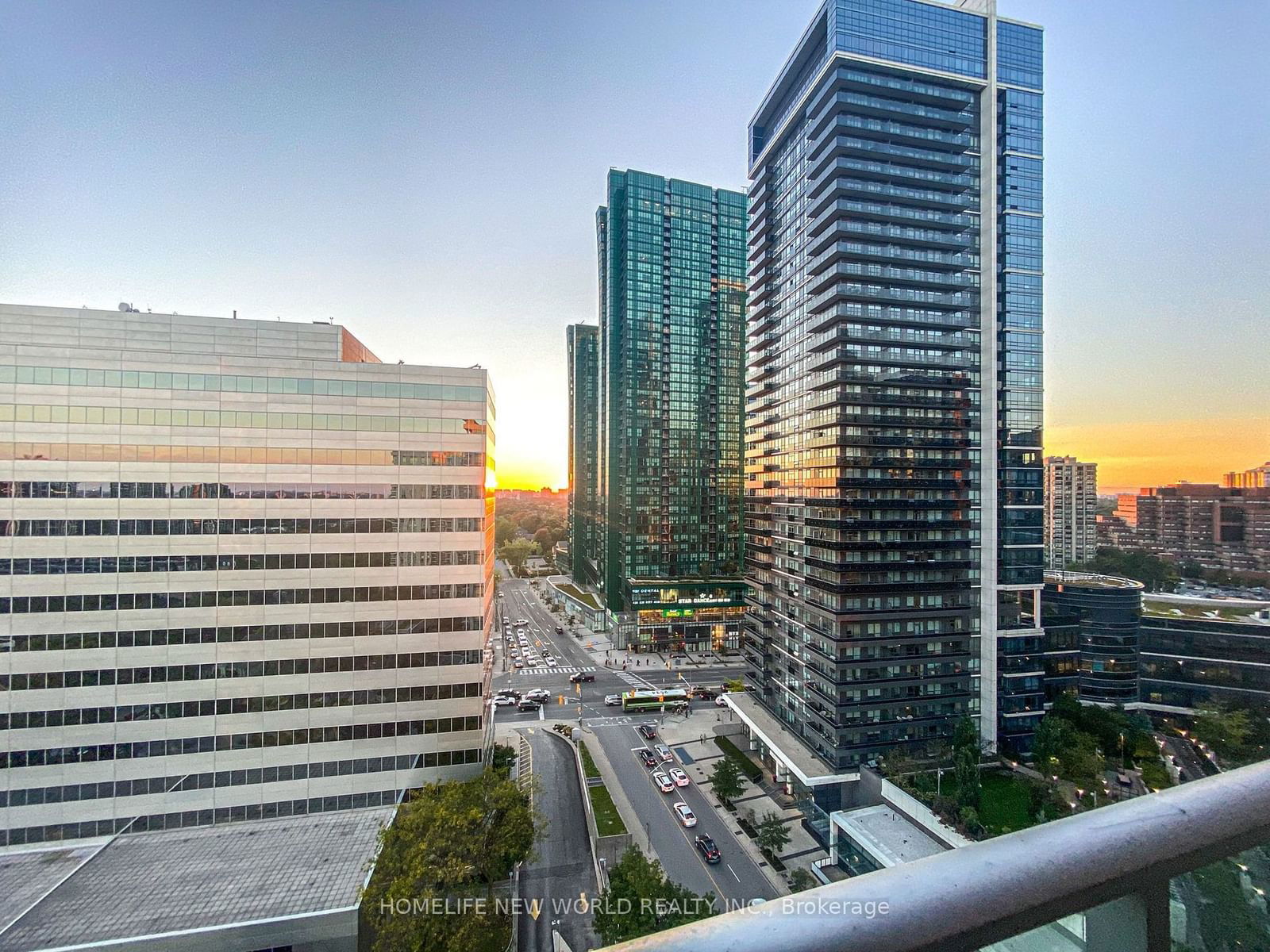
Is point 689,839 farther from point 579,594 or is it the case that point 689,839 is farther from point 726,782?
point 579,594

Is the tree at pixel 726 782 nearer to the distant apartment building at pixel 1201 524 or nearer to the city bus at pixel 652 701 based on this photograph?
the city bus at pixel 652 701

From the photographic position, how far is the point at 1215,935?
1.81 meters

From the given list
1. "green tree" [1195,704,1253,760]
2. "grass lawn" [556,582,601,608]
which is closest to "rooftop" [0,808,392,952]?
"green tree" [1195,704,1253,760]

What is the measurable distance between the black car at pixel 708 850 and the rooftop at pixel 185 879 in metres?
13.6

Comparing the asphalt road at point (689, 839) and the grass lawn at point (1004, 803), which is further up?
the grass lawn at point (1004, 803)

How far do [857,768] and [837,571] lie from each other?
32.7 feet

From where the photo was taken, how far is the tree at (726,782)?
28281mm

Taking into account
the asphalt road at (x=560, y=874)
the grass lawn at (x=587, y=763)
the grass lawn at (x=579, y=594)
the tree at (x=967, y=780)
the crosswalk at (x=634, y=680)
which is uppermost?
the tree at (x=967, y=780)

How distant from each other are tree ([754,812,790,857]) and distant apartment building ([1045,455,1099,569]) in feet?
205

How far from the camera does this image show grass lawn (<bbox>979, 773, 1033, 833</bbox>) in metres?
23.9

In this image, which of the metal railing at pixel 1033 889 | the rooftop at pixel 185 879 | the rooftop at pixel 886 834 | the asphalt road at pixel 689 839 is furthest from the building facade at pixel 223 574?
the metal railing at pixel 1033 889

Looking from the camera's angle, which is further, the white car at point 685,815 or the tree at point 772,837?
the white car at point 685,815

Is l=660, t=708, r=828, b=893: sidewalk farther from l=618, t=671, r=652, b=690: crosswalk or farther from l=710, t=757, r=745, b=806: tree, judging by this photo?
l=618, t=671, r=652, b=690: crosswalk

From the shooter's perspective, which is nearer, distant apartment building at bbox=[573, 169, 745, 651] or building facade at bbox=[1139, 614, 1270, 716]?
building facade at bbox=[1139, 614, 1270, 716]
